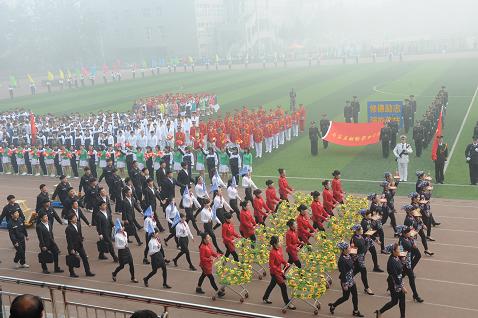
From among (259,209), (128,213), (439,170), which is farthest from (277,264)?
(439,170)

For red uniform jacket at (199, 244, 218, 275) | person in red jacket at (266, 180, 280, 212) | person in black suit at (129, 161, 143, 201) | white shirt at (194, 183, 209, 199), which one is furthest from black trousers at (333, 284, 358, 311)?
person in black suit at (129, 161, 143, 201)

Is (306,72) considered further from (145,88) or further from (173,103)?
(173,103)

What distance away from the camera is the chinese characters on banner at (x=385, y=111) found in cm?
2752

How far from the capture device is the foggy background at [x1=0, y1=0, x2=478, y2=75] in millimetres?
87500

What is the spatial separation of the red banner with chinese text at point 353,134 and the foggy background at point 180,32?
50263 millimetres

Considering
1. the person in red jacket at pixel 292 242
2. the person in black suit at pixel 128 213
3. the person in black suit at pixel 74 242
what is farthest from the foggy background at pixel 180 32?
the person in red jacket at pixel 292 242

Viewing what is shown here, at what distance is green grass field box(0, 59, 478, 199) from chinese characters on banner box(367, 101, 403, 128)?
2060 millimetres

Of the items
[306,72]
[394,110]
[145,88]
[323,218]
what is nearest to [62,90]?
[145,88]

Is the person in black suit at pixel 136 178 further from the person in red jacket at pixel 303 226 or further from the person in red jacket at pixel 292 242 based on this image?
the person in red jacket at pixel 292 242

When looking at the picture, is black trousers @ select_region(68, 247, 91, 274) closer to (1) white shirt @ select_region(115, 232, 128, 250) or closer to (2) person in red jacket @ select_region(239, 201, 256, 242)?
(1) white shirt @ select_region(115, 232, 128, 250)

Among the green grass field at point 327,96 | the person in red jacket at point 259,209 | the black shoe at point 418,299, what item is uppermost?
the person in red jacket at point 259,209

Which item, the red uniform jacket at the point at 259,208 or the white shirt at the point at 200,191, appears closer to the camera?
the red uniform jacket at the point at 259,208

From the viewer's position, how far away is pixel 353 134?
82.8 feet

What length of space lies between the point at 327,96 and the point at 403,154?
23262mm
